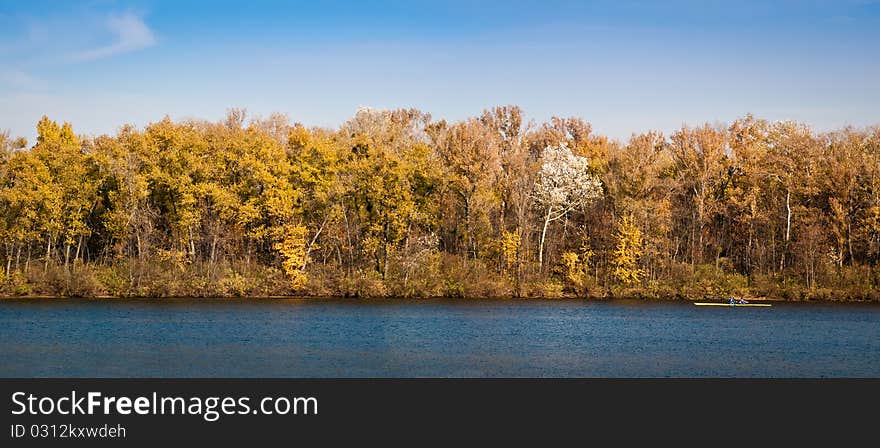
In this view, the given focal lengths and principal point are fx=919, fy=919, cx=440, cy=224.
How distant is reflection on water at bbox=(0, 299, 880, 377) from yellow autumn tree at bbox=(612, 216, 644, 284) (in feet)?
23.8

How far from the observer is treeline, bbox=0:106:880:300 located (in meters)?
65.7

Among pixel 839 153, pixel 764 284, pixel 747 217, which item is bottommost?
pixel 764 284

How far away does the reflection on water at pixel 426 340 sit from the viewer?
34.1m

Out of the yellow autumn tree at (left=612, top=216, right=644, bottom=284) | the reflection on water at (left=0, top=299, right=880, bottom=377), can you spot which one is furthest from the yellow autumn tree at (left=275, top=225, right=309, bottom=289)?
the yellow autumn tree at (left=612, top=216, right=644, bottom=284)

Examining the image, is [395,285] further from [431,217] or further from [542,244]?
[542,244]

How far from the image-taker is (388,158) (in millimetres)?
68062

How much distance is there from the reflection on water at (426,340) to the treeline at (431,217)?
→ 6.26 metres

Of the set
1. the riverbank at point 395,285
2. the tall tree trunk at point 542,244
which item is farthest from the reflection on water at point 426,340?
the tall tree trunk at point 542,244

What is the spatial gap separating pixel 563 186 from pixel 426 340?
33340 millimetres

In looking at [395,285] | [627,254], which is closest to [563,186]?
[627,254]

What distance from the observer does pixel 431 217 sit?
233 feet
